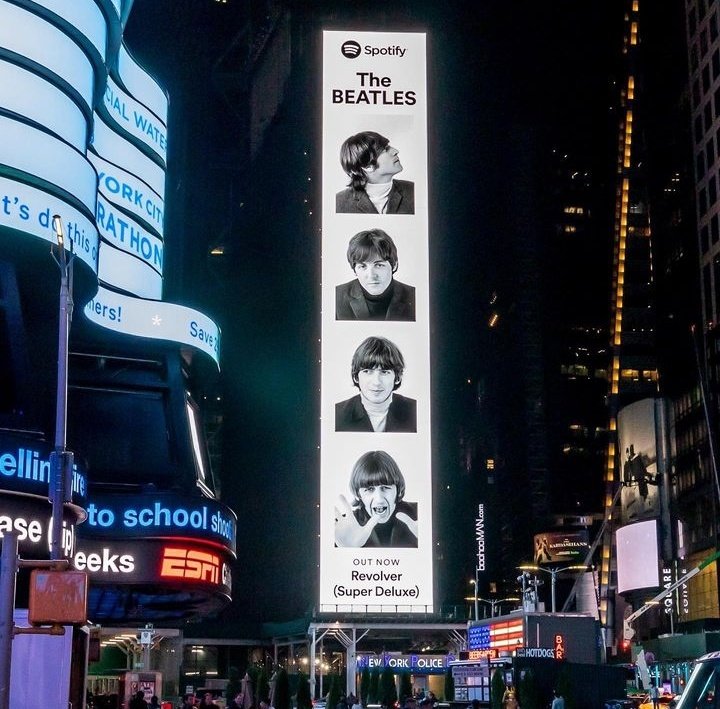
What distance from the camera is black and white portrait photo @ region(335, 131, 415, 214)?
73438 mm

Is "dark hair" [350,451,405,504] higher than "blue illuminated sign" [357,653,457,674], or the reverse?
"dark hair" [350,451,405,504]

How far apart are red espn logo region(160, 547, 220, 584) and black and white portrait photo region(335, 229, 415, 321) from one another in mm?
37610

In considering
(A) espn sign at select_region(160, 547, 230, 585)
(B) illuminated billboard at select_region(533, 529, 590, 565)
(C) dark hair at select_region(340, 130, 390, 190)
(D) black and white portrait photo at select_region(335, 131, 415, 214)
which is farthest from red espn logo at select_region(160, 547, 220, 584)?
(B) illuminated billboard at select_region(533, 529, 590, 565)

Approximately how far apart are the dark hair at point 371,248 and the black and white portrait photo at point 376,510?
11.1 m

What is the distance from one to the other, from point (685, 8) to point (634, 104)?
438 inches

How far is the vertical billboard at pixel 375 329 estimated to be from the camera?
71000 mm

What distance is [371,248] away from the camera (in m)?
73.2

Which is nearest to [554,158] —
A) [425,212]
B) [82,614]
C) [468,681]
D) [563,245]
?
[563,245]

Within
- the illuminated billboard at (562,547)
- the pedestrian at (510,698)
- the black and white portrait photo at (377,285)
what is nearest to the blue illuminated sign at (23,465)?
the pedestrian at (510,698)

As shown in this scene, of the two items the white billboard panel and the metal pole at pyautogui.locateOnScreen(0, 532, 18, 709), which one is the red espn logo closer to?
the metal pole at pyautogui.locateOnScreen(0, 532, 18, 709)

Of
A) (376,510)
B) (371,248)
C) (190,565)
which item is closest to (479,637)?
(376,510)

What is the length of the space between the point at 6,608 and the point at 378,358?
60653 millimetres

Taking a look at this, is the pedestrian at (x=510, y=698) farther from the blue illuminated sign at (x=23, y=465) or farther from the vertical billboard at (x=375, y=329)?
the vertical billboard at (x=375, y=329)

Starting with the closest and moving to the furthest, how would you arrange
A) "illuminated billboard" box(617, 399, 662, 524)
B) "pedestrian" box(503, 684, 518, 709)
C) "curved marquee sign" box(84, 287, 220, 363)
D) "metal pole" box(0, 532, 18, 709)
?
"metal pole" box(0, 532, 18, 709) < "curved marquee sign" box(84, 287, 220, 363) < "pedestrian" box(503, 684, 518, 709) < "illuminated billboard" box(617, 399, 662, 524)
